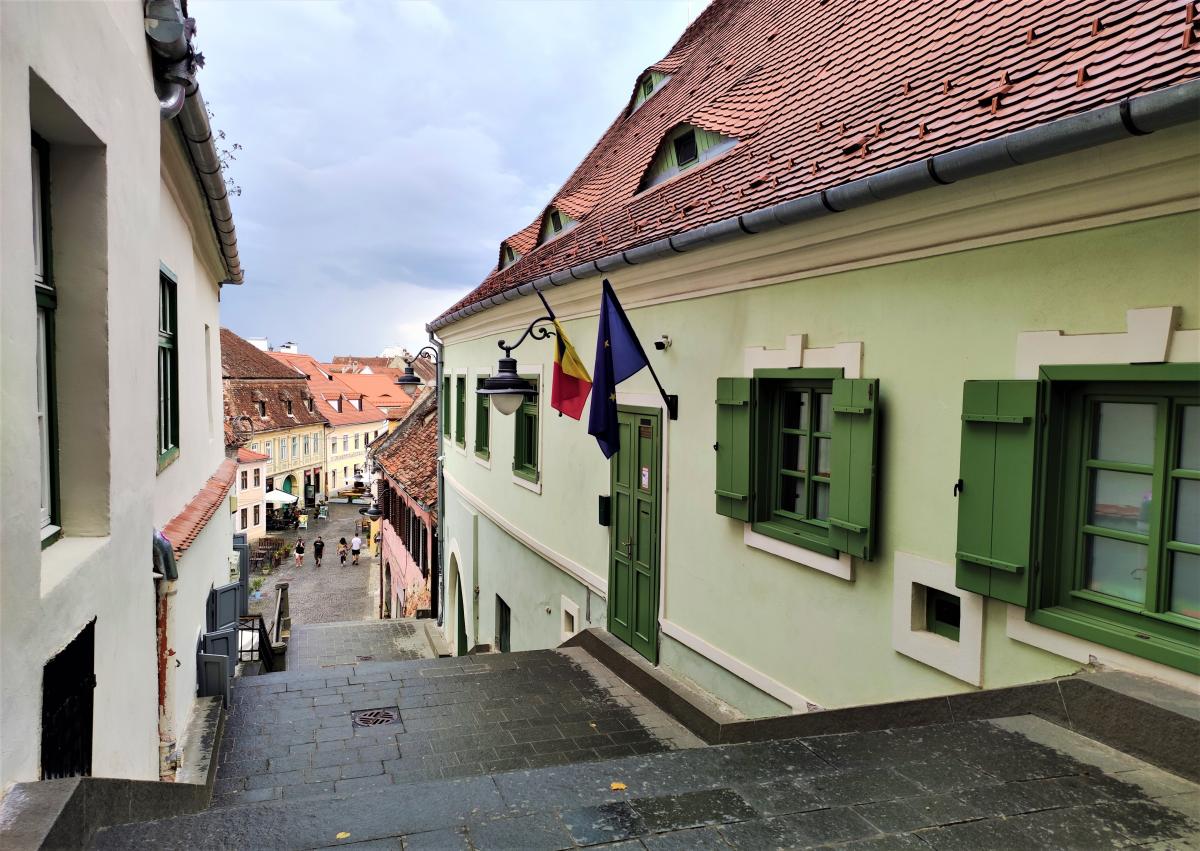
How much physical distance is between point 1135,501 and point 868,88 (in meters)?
3.45

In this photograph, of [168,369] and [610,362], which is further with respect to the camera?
[168,369]

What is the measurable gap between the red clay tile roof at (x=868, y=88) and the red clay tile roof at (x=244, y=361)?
1427 inches

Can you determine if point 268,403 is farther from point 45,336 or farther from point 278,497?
point 45,336

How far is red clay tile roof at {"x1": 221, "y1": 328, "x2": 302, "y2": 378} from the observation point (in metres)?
42.4

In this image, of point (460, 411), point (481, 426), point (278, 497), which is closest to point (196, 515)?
point (481, 426)

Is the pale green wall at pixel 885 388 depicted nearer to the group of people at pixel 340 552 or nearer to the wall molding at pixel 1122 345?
the wall molding at pixel 1122 345

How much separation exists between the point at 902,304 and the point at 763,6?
7711 mm

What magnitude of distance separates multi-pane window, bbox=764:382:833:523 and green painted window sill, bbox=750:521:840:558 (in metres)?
0.09

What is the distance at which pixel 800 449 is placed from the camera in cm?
572

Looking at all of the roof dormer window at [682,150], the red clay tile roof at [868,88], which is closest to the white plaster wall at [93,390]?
the red clay tile roof at [868,88]

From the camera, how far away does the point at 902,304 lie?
15.4 feet

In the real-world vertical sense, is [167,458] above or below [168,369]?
below

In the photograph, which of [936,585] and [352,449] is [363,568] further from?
[936,585]

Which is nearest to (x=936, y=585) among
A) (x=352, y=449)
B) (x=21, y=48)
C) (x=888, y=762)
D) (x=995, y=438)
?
(x=995, y=438)
